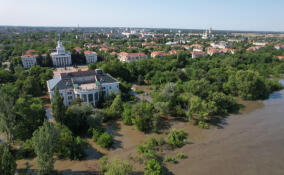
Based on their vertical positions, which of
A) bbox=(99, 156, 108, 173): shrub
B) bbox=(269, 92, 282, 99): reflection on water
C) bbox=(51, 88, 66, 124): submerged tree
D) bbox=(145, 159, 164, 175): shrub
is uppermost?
bbox=(51, 88, 66, 124): submerged tree

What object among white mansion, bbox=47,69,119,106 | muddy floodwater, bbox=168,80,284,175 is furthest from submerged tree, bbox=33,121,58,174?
white mansion, bbox=47,69,119,106

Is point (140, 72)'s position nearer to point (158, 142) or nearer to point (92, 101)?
point (92, 101)

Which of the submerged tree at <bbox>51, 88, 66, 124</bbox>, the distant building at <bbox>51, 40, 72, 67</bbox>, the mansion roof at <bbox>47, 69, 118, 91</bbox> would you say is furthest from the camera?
the distant building at <bbox>51, 40, 72, 67</bbox>

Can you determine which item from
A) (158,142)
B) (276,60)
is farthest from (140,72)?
(276,60)

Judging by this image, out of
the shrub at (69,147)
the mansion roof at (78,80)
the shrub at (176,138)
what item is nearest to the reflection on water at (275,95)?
the shrub at (176,138)

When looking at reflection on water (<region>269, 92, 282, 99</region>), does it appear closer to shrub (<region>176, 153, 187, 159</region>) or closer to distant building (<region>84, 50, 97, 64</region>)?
shrub (<region>176, 153, 187, 159</region>)
